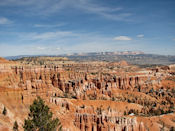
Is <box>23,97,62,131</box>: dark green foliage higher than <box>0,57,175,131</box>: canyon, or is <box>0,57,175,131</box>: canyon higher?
<box>23,97,62,131</box>: dark green foliage

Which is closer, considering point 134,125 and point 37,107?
point 37,107

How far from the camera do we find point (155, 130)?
41.2 m

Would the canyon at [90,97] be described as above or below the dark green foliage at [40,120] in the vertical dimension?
below

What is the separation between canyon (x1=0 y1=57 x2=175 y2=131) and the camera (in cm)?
Result: 4019

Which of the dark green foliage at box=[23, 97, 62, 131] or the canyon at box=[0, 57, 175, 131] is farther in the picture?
the canyon at box=[0, 57, 175, 131]

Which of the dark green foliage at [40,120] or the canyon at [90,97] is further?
the canyon at [90,97]

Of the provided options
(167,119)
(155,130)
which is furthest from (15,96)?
(167,119)

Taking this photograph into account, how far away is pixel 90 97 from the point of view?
63.7 meters

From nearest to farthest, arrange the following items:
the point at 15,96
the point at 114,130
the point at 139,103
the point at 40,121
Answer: the point at 40,121 < the point at 114,130 < the point at 15,96 < the point at 139,103

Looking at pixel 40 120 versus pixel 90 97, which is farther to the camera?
pixel 90 97

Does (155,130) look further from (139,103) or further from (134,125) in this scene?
(139,103)

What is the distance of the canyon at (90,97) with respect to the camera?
40188 millimetres

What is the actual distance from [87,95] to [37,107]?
44.8 meters

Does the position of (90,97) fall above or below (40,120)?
below
